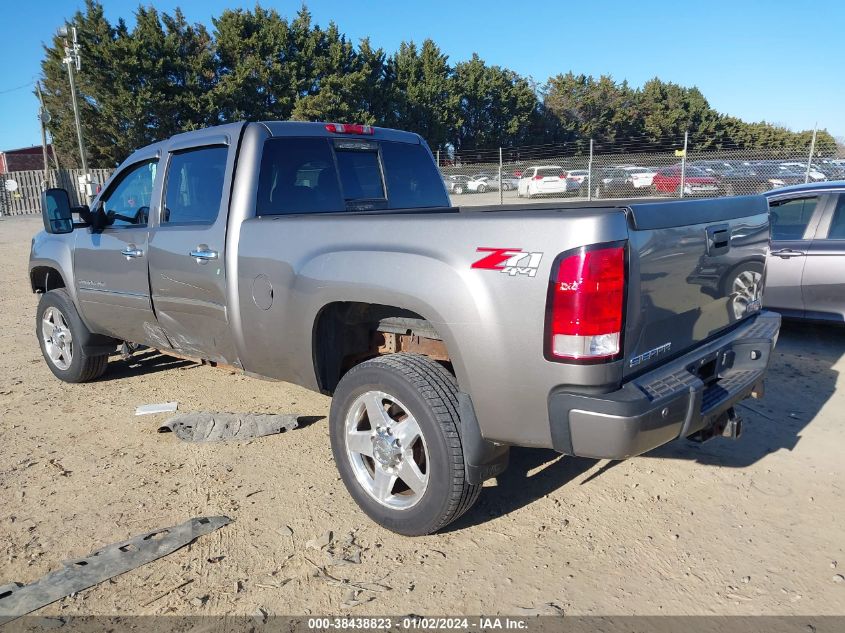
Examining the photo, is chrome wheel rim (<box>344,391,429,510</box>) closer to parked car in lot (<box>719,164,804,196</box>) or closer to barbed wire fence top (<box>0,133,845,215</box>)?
barbed wire fence top (<box>0,133,845,215</box>)

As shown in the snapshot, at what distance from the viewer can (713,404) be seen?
2.78m

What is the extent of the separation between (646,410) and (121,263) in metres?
3.66

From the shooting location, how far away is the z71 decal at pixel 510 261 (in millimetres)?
2357

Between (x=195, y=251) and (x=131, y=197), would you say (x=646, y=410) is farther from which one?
(x=131, y=197)

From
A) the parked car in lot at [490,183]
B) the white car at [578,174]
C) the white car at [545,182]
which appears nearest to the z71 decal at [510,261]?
the white car at [578,174]

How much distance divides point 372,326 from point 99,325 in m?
2.65

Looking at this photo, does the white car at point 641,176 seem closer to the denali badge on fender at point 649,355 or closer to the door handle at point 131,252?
the door handle at point 131,252

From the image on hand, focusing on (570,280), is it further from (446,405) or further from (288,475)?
(288,475)

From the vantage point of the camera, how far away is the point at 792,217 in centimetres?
611

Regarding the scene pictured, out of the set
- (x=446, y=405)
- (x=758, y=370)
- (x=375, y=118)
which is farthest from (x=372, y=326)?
(x=375, y=118)

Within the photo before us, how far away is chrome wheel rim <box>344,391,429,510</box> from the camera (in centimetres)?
294

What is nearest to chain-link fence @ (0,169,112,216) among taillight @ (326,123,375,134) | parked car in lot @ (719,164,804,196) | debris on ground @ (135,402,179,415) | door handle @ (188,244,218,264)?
parked car in lot @ (719,164,804,196)

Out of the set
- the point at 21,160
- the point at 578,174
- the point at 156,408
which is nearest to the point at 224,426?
the point at 156,408

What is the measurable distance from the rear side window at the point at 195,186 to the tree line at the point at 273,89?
29518 mm
